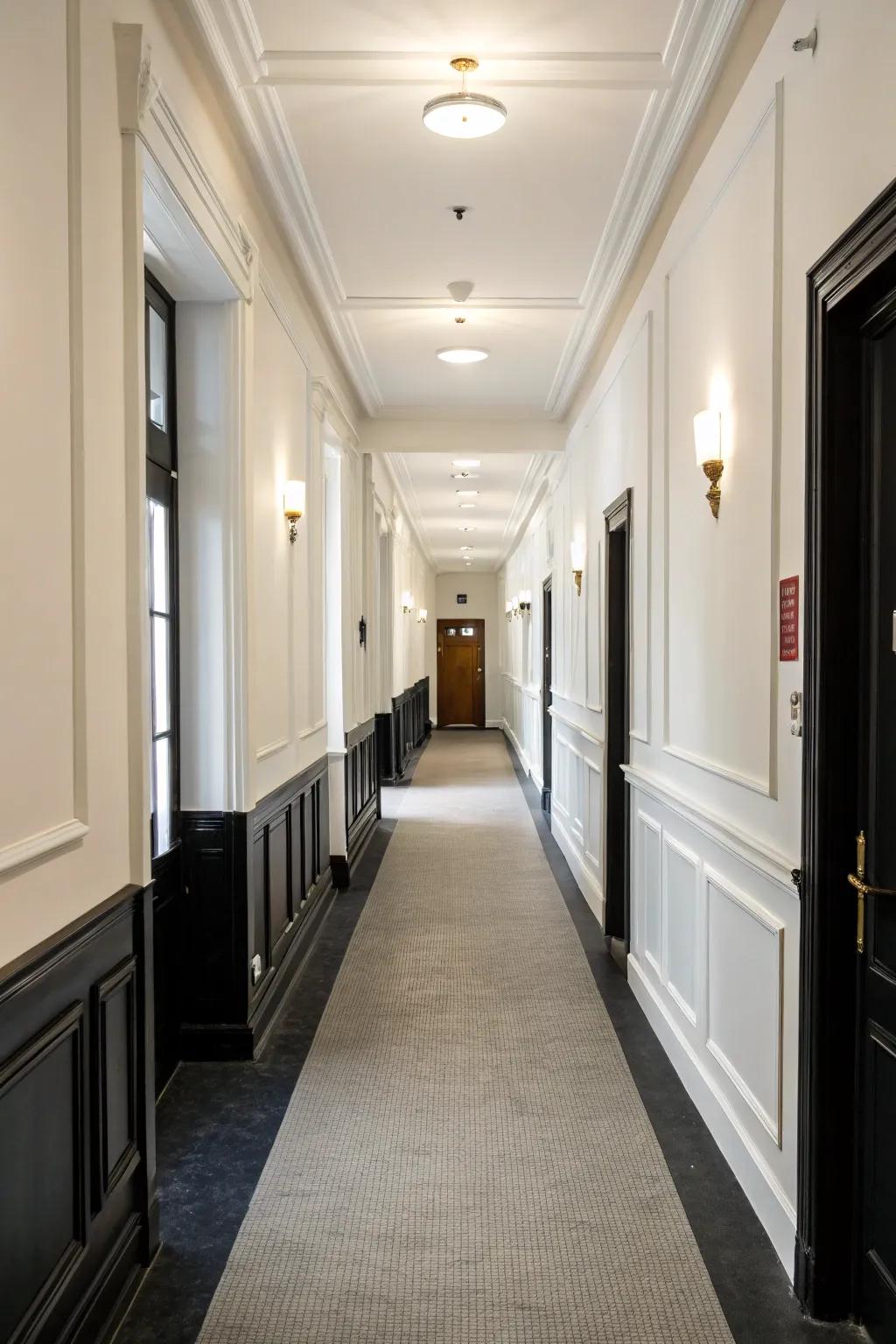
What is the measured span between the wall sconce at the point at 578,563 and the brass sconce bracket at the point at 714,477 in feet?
12.4

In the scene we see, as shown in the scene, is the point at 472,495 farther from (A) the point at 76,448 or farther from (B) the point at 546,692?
(A) the point at 76,448

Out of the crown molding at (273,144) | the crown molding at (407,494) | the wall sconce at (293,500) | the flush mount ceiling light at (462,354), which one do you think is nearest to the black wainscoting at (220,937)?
the wall sconce at (293,500)

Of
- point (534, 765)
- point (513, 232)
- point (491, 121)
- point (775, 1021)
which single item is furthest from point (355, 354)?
point (534, 765)

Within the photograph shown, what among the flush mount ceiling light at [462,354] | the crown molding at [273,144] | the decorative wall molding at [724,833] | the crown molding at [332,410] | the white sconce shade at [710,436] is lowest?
the decorative wall molding at [724,833]

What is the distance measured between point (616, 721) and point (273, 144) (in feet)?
10.9

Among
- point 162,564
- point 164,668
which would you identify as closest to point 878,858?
point 164,668

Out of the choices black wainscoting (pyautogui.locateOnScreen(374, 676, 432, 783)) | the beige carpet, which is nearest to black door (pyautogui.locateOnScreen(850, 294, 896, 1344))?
the beige carpet

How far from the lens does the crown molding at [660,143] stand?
3094mm

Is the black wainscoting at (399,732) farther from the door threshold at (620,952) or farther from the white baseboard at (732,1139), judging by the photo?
the white baseboard at (732,1139)

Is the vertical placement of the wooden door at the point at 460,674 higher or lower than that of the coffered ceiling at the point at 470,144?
lower

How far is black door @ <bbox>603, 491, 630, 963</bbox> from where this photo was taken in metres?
5.55

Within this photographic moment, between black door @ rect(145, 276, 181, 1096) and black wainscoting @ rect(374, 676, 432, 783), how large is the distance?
5.72 meters

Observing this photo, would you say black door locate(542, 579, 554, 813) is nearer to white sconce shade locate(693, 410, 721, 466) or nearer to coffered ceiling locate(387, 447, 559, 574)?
A: coffered ceiling locate(387, 447, 559, 574)

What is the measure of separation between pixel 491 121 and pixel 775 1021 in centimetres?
310
